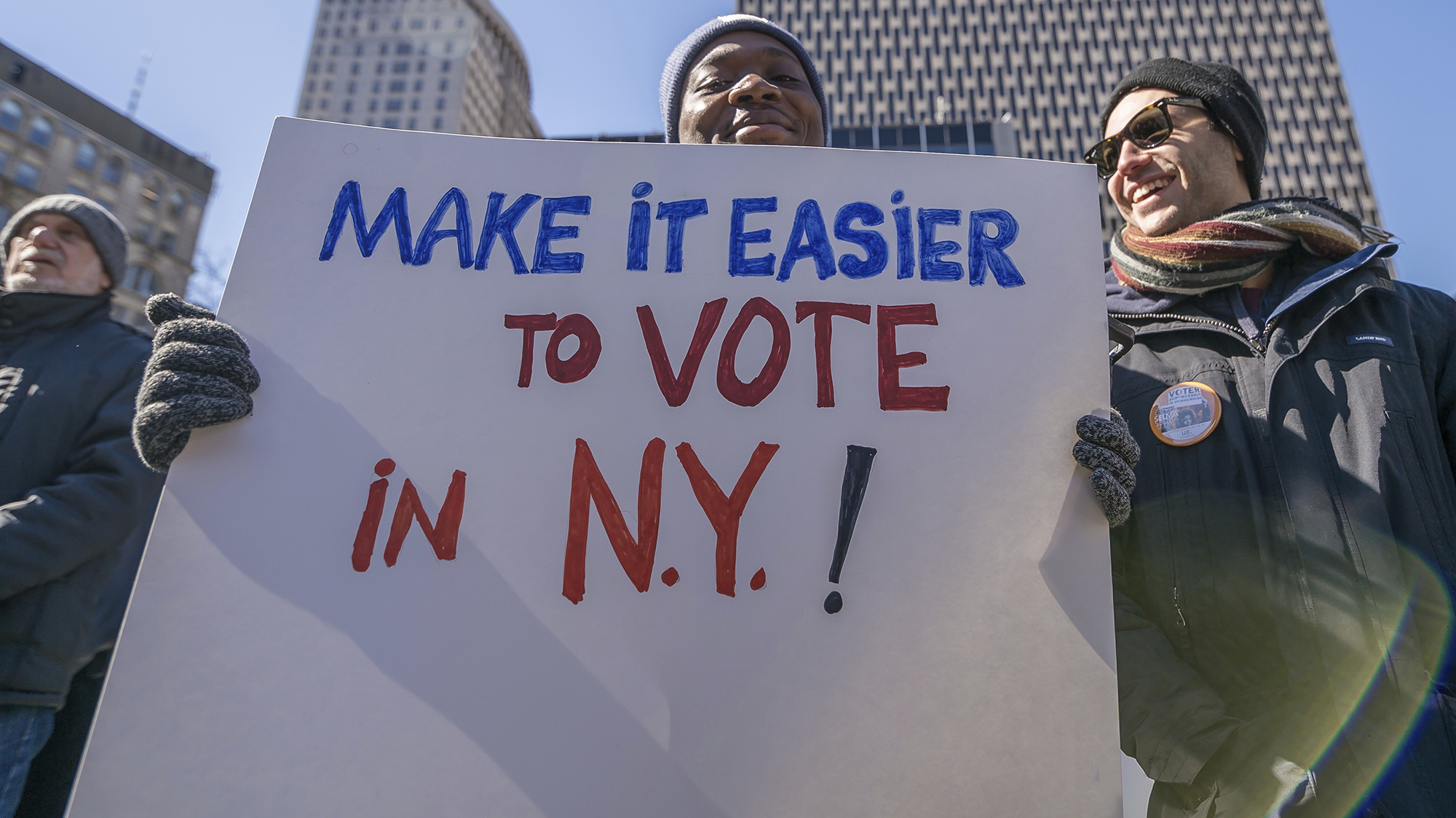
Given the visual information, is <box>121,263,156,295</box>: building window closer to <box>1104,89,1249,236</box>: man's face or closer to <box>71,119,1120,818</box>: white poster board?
<box>71,119,1120,818</box>: white poster board

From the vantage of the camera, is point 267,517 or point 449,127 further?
point 449,127

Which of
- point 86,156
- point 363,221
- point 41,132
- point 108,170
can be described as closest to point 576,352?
point 363,221

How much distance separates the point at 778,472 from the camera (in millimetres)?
1076

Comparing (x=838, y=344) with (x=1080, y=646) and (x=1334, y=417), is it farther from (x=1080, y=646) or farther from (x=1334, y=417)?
(x=1334, y=417)

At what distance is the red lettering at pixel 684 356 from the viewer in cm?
112

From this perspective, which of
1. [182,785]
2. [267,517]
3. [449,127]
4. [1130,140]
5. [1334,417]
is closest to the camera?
[182,785]

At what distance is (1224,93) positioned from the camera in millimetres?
1482

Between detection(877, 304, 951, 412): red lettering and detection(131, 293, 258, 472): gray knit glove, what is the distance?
92cm

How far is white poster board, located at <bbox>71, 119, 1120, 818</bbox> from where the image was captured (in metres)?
0.96

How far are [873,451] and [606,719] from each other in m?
0.51

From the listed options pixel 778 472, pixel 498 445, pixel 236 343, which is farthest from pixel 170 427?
pixel 778 472

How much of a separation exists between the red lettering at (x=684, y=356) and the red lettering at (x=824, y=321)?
125 millimetres

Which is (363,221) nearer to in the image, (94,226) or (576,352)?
(576,352)

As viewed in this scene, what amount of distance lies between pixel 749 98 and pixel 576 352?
893mm
